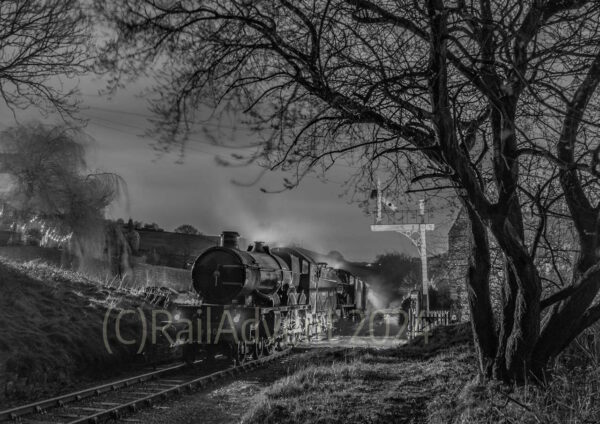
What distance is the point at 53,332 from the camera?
13969 mm

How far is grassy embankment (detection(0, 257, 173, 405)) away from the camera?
11656 millimetres

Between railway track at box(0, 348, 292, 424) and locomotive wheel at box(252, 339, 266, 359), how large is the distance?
1.59m

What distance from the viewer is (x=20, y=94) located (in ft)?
34.9

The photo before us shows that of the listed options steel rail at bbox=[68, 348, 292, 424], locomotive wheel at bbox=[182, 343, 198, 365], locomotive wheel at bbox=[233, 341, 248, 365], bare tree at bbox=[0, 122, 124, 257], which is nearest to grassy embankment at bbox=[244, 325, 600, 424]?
steel rail at bbox=[68, 348, 292, 424]

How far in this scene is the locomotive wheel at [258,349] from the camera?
14.8m

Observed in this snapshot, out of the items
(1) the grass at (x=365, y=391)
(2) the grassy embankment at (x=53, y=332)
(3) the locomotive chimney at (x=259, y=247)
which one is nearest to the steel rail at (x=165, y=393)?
(1) the grass at (x=365, y=391)

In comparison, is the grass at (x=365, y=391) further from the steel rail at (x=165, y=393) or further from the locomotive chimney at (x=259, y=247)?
the locomotive chimney at (x=259, y=247)

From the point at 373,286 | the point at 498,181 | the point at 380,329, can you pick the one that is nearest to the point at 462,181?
the point at 498,181

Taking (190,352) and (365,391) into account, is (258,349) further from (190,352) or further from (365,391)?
(365,391)

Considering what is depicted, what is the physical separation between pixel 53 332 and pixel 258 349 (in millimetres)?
5547

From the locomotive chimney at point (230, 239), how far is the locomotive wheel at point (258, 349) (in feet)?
9.36

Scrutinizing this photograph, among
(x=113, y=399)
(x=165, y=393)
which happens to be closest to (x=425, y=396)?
(x=165, y=393)

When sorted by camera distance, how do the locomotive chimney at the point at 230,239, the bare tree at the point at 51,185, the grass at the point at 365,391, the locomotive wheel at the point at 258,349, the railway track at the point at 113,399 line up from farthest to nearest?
the bare tree at the point at 51,185, the locomotive chimney at the point at 230,239, the locomotive wheel at the point at 258,349, the railway track at the point at 113,399, the grass at the point at 365,391

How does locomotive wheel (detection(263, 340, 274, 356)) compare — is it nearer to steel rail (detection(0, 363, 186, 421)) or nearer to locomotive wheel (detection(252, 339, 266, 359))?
locomotive wheel (detection(252, 339, 266, 359))
